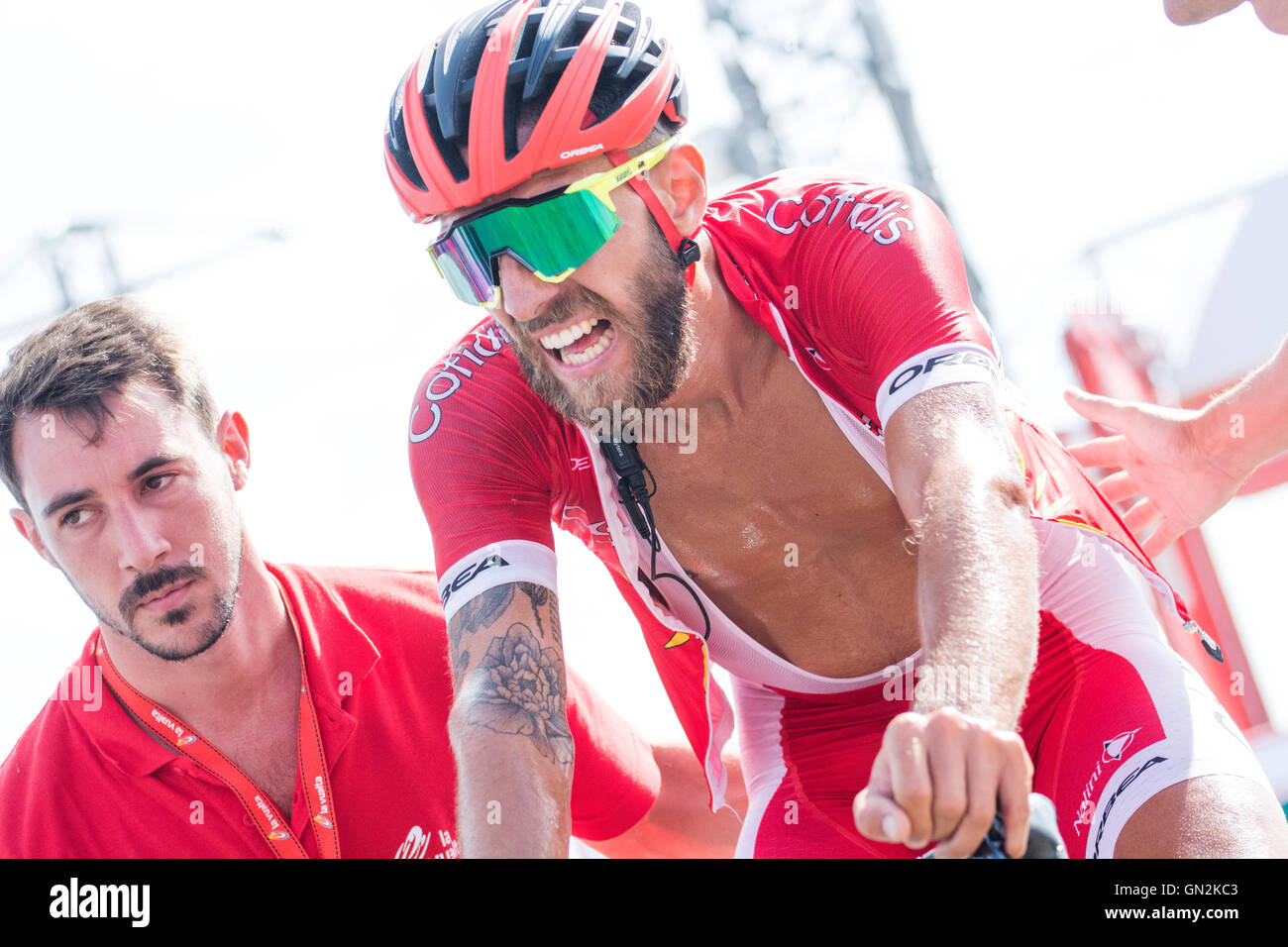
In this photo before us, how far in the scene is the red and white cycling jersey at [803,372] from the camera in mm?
2430

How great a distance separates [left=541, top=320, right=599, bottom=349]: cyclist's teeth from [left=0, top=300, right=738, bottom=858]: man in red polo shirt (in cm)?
139

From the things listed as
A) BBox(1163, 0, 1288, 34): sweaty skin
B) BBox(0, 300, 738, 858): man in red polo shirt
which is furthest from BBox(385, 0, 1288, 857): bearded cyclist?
BBox(0, 300, 738, 858): man in red polo shirt

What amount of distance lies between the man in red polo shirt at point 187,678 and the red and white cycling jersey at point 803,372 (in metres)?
0.96

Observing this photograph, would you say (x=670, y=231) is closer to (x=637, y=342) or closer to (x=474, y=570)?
(x=637, y=342)

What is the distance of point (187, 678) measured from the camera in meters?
3.51

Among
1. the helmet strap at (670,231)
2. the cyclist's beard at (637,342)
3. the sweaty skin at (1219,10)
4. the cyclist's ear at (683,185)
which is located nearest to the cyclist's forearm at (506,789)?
the cyclist's beard at (637,342)

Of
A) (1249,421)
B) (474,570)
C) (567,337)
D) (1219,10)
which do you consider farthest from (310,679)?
(1219,10)

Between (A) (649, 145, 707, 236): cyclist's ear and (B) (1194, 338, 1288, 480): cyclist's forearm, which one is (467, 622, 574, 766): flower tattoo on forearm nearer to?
(A) (649, 145, 707, 236): cyclist's ear

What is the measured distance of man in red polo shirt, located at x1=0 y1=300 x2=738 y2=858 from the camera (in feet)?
11.1

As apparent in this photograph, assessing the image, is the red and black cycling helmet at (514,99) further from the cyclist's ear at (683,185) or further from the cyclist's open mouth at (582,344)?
the cyclist's open mouth at (582,344)

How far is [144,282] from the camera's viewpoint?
36.5ft

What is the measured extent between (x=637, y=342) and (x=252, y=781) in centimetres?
176
